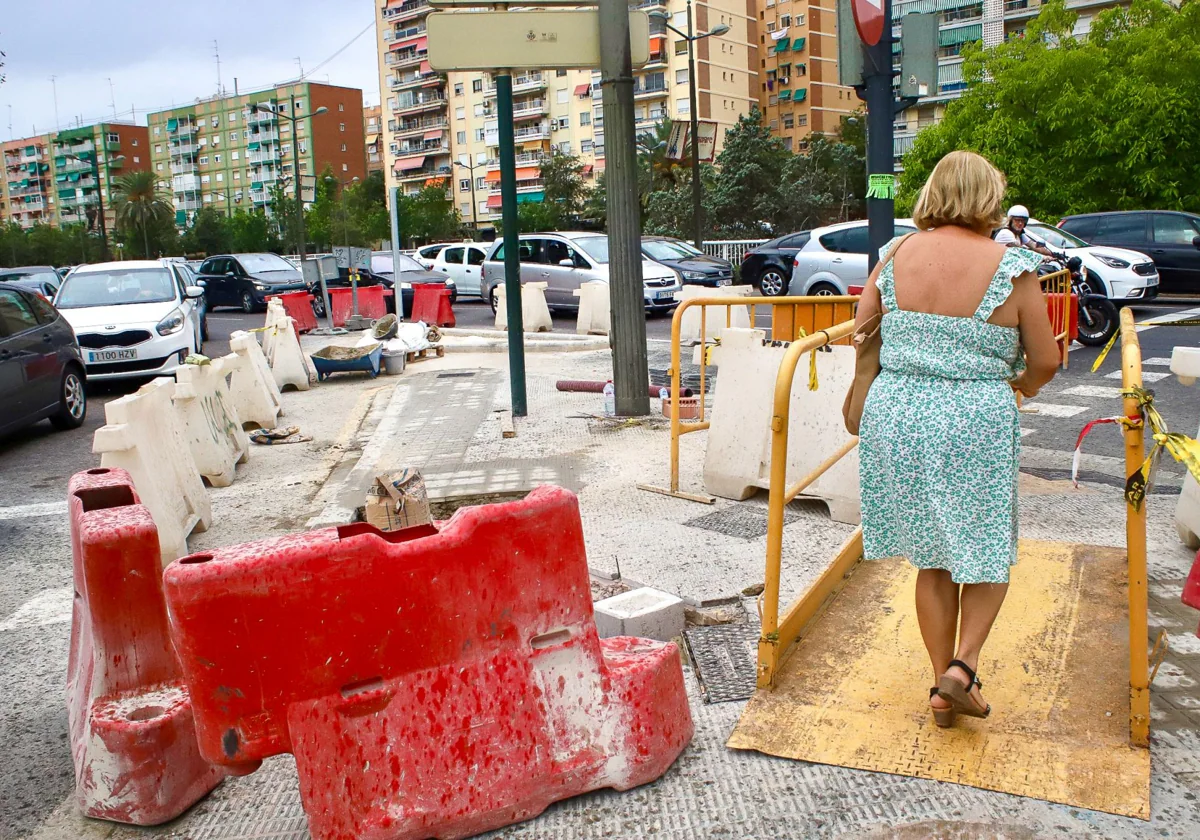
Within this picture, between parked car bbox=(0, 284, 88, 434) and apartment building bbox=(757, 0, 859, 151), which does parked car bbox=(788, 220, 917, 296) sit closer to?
parked car bbox=(0, 284, 88, 434)

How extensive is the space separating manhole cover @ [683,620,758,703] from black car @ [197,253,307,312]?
25112 mm

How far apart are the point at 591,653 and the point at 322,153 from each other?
129 m

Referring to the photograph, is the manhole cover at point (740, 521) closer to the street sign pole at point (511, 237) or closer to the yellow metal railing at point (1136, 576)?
the yellow metal railing at point (1136, 576)

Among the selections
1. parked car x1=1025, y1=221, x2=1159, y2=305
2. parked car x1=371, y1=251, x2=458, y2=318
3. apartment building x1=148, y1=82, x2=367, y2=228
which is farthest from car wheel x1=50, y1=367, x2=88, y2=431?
apartment building x1=148, y1=82, x2=367, y2=228

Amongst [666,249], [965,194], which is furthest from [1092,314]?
[965,194]

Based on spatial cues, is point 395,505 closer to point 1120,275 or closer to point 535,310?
point 1120,275

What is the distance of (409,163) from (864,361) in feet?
354

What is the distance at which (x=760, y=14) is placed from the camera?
90.6 metres

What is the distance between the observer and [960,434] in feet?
10.2

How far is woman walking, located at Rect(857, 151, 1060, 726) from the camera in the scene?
3115 mm

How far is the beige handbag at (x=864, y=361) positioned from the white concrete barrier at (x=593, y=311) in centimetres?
1468

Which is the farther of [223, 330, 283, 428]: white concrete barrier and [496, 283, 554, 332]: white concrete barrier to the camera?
[496, 283, 554, 332]: white concrete barrier

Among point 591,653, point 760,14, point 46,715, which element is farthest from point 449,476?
point 760,14

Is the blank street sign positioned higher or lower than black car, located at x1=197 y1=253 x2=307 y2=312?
higher
